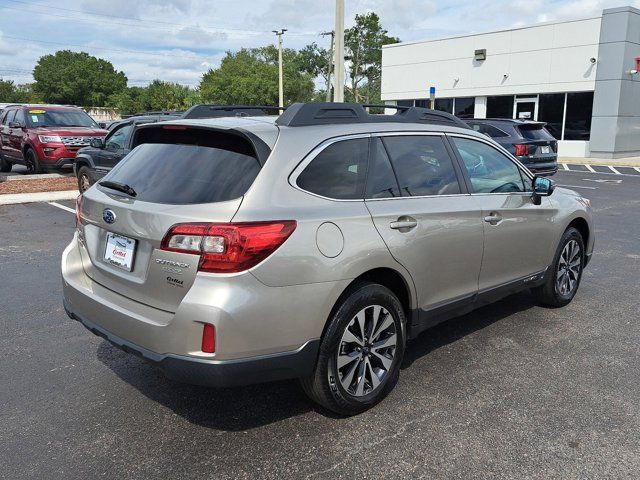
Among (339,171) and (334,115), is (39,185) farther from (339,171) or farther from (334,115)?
(339,171)

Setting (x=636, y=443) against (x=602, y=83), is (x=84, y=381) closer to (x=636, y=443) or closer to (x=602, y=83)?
(x=636, y=443)

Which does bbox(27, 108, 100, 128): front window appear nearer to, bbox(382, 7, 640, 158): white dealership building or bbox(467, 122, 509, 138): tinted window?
bbox(467, 122, 509, 138): tinted window

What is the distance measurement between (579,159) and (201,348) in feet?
81.1

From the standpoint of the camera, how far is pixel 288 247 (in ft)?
9.46

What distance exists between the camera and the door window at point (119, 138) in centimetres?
1023

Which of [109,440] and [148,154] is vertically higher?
[148,154]

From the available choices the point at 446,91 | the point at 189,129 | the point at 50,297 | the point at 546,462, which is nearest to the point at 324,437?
the point at 546,462

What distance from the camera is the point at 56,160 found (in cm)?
1411

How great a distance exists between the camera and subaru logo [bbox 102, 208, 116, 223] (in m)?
3.24

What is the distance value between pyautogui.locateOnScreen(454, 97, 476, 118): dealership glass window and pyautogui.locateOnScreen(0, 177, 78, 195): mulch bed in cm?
1995

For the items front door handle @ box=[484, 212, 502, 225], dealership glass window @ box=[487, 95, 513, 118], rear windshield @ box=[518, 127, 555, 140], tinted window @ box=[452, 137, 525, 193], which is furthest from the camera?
dealership glass window @ box=[487, 95, 513, 118]

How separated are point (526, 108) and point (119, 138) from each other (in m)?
21.1

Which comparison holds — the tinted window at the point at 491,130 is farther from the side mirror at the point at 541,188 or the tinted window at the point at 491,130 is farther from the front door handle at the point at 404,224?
the front door handle at the point at 404,224

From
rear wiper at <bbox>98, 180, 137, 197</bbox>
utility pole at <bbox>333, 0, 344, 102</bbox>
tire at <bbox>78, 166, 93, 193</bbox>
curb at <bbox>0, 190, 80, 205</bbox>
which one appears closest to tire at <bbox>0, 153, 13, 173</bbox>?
curb at <bbox>0, 190, 80, 205</bbox>
